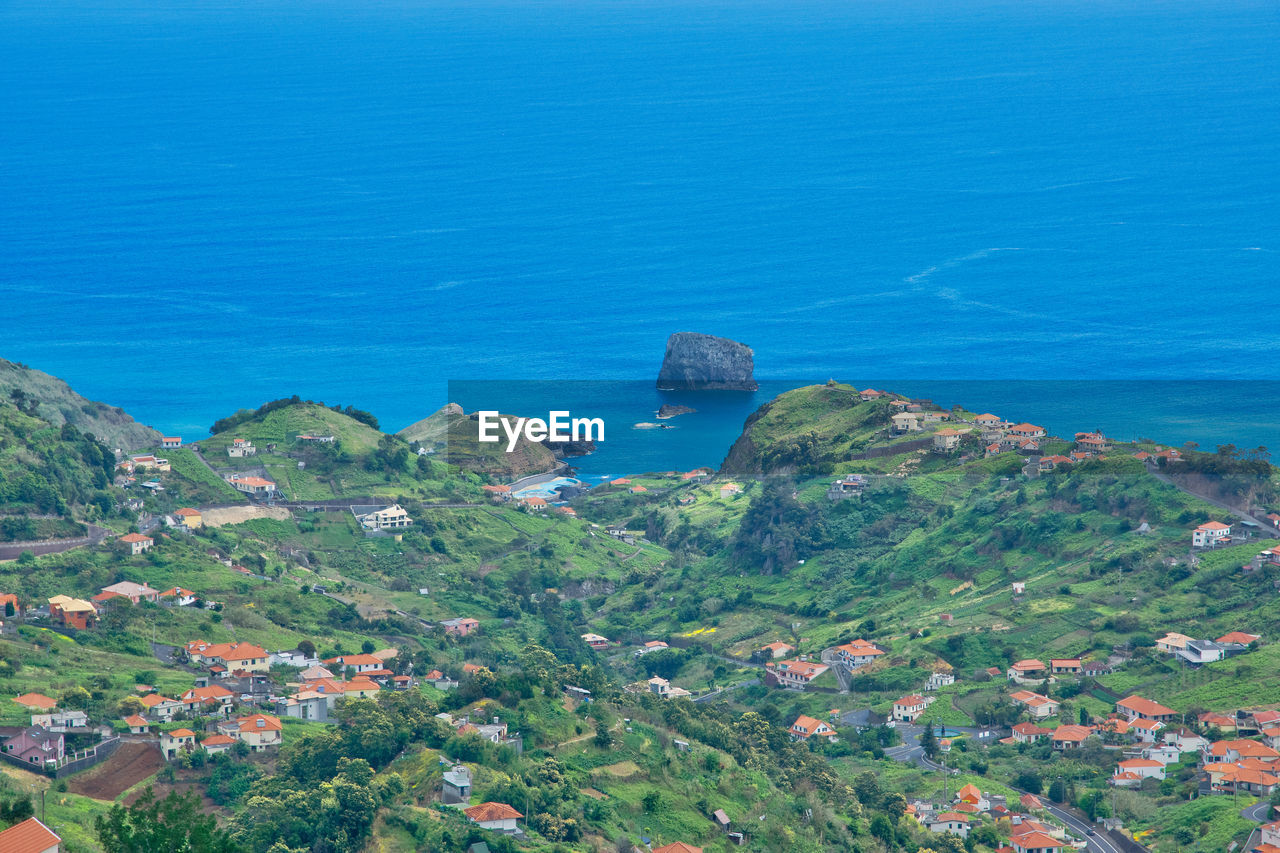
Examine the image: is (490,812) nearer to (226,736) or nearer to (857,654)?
(226,736)

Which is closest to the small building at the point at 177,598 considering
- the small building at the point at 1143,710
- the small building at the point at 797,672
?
the small building at the point at 797,672

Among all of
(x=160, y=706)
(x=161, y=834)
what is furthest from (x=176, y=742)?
(x=161, y=834)

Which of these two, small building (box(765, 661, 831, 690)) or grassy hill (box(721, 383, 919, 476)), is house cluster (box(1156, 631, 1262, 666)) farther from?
grassy hill (box(721, 383, 919, 476))

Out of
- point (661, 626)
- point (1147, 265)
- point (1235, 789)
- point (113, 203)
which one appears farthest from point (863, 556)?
point (113, 203)

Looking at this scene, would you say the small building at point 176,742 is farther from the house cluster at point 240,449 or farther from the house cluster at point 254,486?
the house cluster at point 240,449

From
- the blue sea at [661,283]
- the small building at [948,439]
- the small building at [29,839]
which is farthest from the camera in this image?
the blue sea at [661,283]

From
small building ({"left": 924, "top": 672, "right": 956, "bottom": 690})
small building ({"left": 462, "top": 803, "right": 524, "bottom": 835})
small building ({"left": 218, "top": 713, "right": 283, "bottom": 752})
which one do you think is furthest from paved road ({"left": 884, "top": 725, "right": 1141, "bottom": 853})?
small building ({"left": 218, "top": 713, "right": 283, "bottom": 752})
